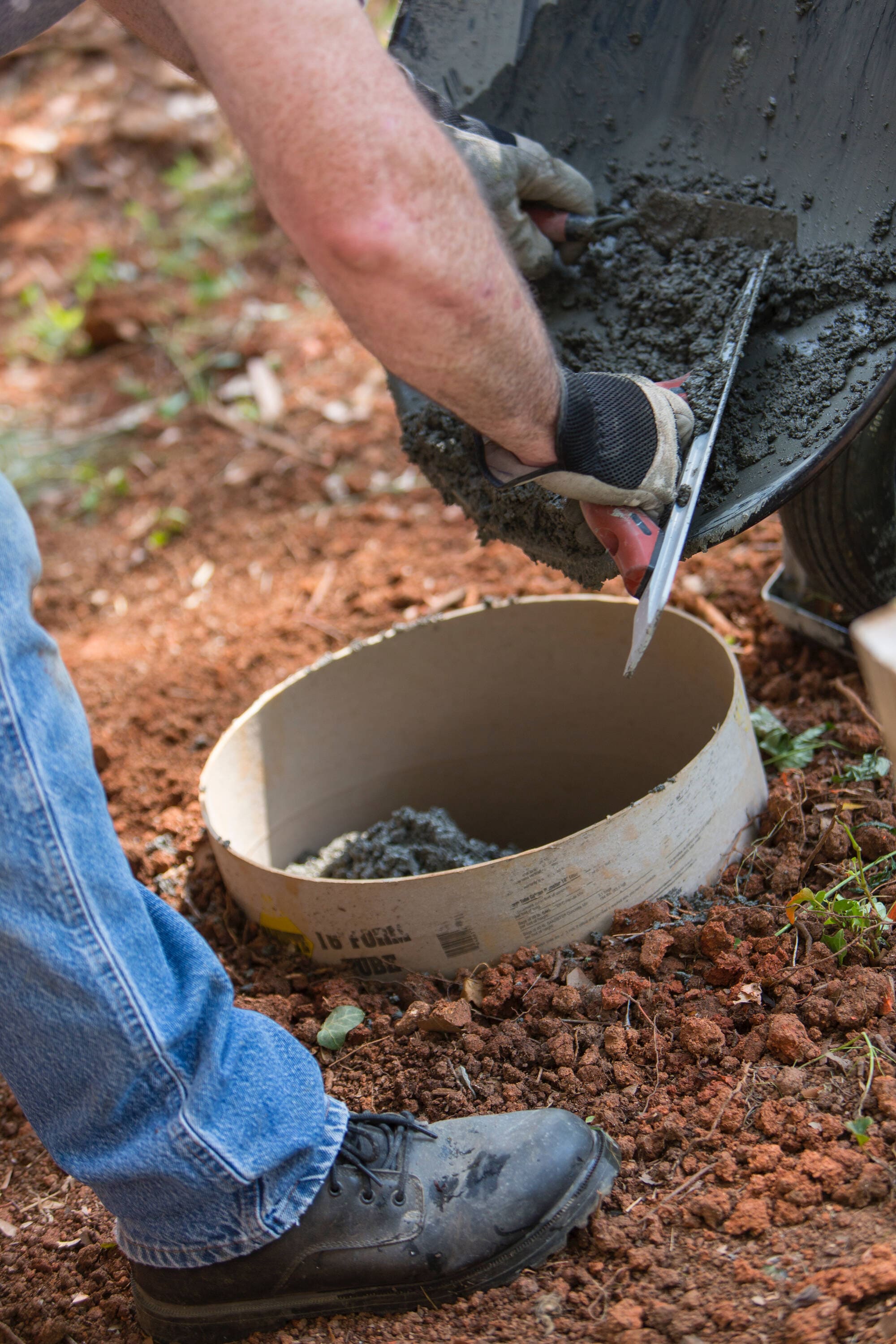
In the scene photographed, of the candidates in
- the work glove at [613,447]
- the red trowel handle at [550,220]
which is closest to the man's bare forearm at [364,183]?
the work glove at [613,447]

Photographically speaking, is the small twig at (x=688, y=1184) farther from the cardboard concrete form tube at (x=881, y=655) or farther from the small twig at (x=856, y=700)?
the small twig at (x=856, y=700)

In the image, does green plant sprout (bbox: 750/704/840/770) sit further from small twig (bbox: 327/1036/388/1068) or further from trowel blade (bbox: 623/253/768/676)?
small twig (bbox: 327/1036/388/1068)

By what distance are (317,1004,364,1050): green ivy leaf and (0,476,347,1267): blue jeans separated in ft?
1.22

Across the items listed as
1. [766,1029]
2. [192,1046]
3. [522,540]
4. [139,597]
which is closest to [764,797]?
[766,1029]

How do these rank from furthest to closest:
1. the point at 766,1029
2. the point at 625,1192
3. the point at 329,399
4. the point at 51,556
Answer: the point at 329,399
the point at 51,556
the point at 766,1029
the point at 625,1192

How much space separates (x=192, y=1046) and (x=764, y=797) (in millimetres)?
1036

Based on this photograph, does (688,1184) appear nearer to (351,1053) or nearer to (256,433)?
(351,1053)

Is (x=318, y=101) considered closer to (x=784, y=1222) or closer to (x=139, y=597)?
(x=784, y=1222)

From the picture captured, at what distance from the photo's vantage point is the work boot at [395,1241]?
1190mm

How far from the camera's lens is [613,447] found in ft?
4.36

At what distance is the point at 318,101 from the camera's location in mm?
998

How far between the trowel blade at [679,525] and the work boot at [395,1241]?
639 millimetres

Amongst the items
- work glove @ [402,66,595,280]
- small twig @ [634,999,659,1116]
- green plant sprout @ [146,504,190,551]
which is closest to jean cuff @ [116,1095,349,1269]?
small twig @ [634,999,659,1116]

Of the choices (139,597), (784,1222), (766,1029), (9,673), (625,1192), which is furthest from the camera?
(139,597)
